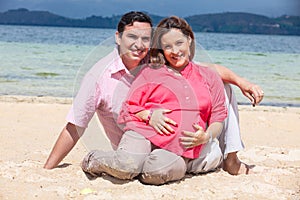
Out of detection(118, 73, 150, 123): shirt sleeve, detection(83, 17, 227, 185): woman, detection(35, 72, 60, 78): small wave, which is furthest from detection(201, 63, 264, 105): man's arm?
detection(35, 72, 60, 78): small wave

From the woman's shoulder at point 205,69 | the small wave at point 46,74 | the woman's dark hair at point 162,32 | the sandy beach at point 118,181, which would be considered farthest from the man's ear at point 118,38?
the small wave at point 46,74

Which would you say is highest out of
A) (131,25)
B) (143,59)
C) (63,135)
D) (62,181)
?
(131,25)

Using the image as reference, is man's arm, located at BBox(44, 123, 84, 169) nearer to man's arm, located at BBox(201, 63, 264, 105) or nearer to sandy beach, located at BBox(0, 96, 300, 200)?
sandy beach, located at BBox(0, 96, 300, 200)

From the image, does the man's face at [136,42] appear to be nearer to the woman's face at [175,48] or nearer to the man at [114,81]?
the man at [114,81]

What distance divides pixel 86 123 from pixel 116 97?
10.4 inches

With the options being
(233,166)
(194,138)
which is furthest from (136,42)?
(233,166)

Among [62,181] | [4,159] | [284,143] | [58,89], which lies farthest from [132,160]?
[58,89]

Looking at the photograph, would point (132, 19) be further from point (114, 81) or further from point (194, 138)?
point (194, 138)

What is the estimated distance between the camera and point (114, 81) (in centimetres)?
Answer: 314

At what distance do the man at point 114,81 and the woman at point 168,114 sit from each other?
97 millimetres

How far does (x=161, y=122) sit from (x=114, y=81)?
484 millimetres

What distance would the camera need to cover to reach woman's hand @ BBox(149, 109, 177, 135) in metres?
2.87

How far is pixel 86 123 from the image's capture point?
3.16m

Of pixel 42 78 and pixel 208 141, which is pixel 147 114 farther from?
pixel 42 78
